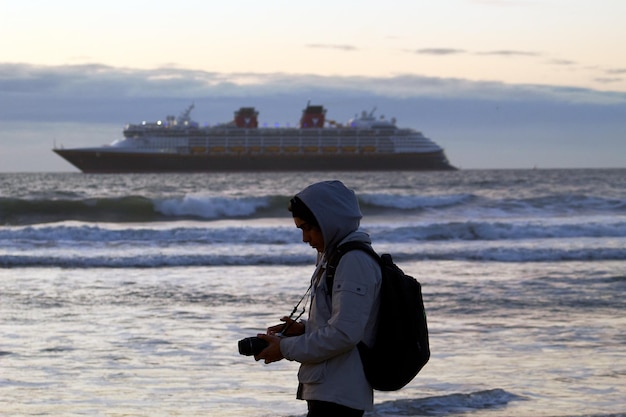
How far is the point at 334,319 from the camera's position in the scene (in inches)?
108

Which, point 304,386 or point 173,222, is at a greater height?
point 304,386

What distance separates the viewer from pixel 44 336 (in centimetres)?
762

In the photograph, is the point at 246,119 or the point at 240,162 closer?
the point at 240,162

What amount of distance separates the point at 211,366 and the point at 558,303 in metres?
4.39

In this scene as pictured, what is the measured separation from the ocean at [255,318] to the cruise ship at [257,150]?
73.3 metres

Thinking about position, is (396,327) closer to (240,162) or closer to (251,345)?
(251,345)

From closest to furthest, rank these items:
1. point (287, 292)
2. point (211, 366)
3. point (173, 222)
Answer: point (211, 366), point (287, 292), point (173, 222)

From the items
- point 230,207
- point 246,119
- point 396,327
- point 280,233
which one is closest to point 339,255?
point 396,327

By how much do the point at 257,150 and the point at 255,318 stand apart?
Answer: 8815 centimetres

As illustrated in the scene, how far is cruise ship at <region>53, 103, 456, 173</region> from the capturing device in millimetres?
93188

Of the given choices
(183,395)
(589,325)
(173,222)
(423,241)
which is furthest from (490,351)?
(173,222)

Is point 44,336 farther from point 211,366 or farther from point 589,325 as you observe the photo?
point 589,325

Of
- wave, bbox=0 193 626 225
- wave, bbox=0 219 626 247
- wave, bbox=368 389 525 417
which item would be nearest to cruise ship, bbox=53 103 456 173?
wave, bbox=0 193 626 225

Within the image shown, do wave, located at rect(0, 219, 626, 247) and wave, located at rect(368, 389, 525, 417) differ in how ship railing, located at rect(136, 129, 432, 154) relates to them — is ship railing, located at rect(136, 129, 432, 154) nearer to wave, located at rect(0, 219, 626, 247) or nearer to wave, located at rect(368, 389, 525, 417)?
wave, located at rect(0, 219, 626, 247)
